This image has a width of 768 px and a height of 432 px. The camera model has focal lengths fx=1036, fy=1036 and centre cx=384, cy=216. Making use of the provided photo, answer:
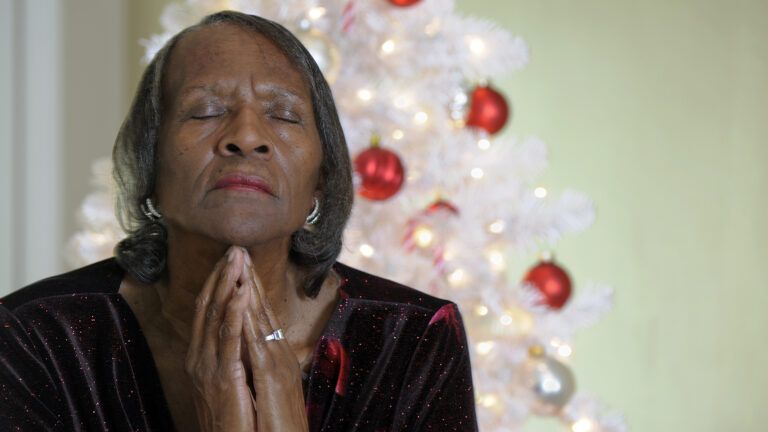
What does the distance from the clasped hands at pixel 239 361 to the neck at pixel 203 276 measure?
0.10 m

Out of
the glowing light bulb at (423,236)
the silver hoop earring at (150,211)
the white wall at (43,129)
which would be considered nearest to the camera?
the silver hoop earring at (150,211)

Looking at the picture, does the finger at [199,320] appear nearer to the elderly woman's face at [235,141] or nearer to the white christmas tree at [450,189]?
the elderly woman's face at [235,141]

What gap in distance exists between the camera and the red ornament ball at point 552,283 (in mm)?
2834

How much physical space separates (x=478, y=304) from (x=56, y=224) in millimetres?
1760

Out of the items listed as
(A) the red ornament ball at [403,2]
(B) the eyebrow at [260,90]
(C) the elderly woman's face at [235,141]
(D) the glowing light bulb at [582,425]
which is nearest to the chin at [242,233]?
(C) the elderly woman's face at [235,141]

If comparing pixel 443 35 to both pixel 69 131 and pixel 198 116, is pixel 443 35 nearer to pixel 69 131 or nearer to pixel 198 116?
pixel 198 116

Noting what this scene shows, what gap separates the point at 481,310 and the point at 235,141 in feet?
4.53

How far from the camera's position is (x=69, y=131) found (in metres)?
3.74

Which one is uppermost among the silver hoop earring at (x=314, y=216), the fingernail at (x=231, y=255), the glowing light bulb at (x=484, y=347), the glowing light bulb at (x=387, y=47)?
the glowing light bulb at (x=387, y=47)

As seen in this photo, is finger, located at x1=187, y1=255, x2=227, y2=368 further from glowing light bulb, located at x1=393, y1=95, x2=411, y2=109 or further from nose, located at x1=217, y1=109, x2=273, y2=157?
glowing light bulb, located at x1=393, y1=95, x2=411, y2=109

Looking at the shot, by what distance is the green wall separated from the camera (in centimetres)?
397

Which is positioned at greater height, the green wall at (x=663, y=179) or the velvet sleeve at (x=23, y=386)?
the green wall at (x=663, y=179)

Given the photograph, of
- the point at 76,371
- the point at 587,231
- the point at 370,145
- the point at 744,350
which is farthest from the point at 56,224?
the point at 744,350

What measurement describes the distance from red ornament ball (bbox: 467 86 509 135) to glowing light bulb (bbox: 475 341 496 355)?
571 millimetres
